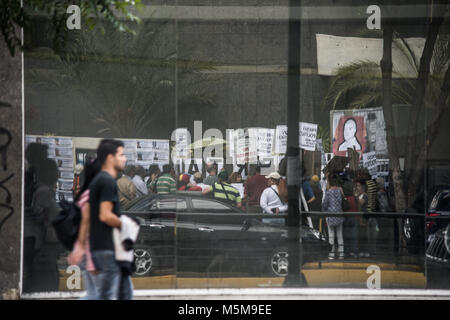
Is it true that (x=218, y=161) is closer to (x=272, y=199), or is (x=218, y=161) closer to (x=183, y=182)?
(x=183, y=182)

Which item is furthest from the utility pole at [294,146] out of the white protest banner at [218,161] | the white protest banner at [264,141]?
the white protest banner at [218,161]

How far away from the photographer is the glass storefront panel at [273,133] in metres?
8.13

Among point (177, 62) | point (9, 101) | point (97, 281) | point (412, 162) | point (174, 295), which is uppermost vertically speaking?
point (177, 62)

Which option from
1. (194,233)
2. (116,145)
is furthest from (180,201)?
(116,145)

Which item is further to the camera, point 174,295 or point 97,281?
point 174,295

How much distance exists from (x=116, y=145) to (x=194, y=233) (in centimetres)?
276

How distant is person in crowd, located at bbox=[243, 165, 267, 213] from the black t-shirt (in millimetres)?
2992

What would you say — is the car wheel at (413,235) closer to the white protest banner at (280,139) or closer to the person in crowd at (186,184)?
the white protest banner at (280,139)

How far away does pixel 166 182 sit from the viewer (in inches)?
A: 321

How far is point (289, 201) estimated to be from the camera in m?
8.42

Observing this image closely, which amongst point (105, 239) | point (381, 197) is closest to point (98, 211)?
point (105, 239)

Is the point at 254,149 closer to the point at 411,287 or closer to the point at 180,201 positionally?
the point at 180,201

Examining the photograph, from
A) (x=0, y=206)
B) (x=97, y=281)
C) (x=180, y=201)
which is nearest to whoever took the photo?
(x=97, y=281)

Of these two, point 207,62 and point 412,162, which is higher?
point 207,62
